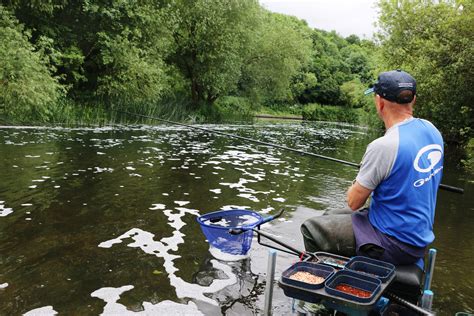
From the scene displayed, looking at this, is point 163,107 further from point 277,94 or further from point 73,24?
point 277,94

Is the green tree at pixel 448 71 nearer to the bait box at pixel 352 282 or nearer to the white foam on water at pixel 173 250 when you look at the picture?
the white foam on water at pixel 173 250

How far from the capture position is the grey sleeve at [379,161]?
11.1 ft

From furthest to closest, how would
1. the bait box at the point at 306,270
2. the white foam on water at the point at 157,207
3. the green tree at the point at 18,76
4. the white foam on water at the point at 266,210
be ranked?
the green tree at the point at 18,76 < the white foam on water at the point at 266,210 < the white foam on water at the point at 157,207 < the bait box at the point at 306,270

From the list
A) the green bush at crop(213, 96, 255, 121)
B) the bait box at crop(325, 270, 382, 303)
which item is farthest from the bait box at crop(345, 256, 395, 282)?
the green bush at crop(213, 96, 255, 121)

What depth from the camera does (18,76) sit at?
16656mm

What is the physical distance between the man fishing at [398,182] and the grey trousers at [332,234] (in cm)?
10

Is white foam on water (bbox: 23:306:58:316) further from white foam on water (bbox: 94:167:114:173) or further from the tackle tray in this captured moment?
white foam on water (bbox: 94:167:114:173)

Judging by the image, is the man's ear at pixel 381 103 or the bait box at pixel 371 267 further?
the man's ear at pixel 381 103

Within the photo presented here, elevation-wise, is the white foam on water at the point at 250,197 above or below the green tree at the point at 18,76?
Result: below

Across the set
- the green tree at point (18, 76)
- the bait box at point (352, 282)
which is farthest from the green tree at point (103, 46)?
the bait box at point (352, 282)

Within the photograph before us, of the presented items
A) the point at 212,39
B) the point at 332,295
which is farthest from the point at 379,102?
the point at 212,39

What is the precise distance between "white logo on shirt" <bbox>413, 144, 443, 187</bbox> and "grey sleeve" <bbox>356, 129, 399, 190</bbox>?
20 cm

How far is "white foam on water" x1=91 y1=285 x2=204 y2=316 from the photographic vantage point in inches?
158

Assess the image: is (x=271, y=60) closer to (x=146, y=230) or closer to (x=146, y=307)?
(x=146, y=230)
